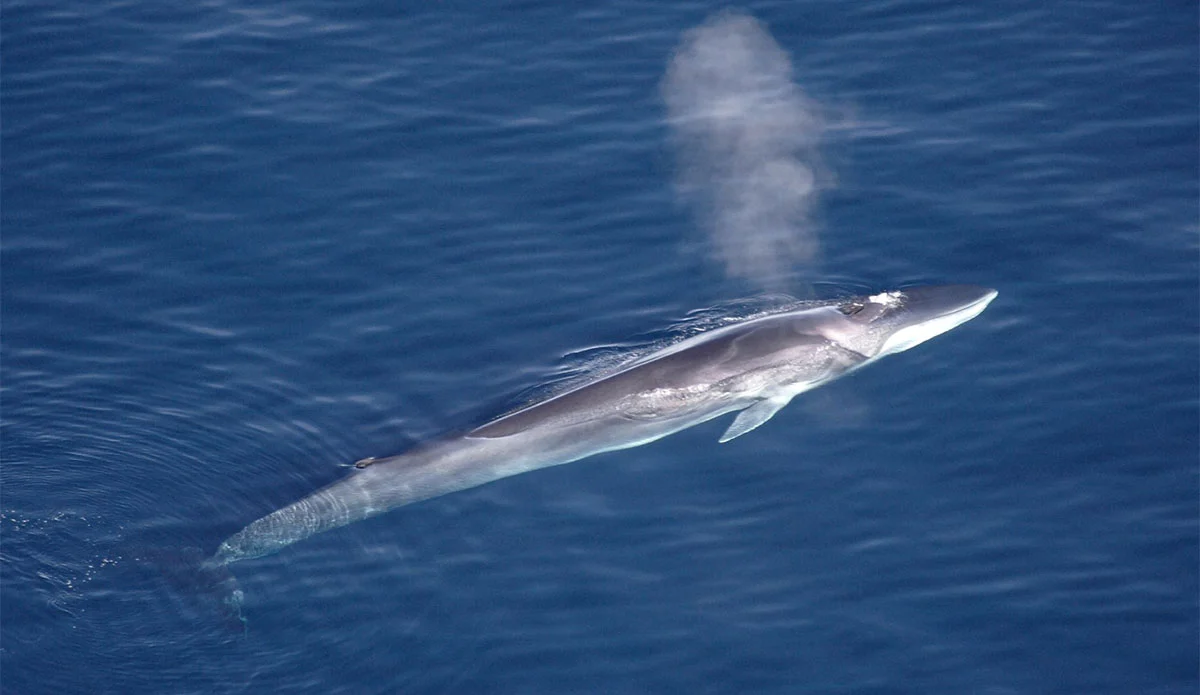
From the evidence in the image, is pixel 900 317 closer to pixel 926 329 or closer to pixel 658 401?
pixel 926 329

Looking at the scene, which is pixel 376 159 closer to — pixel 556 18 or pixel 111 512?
pixel 556 18

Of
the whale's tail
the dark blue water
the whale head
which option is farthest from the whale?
the dark blue water

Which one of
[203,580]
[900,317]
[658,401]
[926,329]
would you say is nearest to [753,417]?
[658,401]

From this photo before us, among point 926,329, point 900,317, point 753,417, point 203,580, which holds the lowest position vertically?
point 203,580

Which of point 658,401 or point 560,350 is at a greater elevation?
point 560,350

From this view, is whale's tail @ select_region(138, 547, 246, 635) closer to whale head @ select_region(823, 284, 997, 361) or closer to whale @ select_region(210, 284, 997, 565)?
whale @ select_region(210, 284, 997, 565)

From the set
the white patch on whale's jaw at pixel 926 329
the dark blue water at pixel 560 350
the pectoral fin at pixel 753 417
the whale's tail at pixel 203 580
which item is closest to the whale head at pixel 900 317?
the white patch on whale's jaw at pixel 926 329

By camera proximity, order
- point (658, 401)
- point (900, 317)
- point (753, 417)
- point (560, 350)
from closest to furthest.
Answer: point (658, 401)
point (753, 417)
point (900, 317)
point (560, 350)

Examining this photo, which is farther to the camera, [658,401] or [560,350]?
[560,350]
